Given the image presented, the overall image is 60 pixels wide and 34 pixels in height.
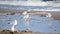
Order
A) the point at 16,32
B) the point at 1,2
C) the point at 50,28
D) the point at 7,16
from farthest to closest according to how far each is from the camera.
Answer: the point at 1,2
the point at 7,16
the point at 50,28
the point at 16,32

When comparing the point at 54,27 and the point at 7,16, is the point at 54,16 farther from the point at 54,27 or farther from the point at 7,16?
the point at 7,16

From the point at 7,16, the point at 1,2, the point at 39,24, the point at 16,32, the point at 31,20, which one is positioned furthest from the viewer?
the point at 1,2

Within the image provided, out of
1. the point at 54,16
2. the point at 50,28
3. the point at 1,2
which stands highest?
the point at 1,2

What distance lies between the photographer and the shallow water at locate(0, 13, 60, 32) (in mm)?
1479

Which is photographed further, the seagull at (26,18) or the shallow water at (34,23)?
the seagull at (26,18)

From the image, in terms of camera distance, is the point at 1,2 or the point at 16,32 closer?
the point at 16,32

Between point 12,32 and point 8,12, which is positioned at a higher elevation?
point 8,12

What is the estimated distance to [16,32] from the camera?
1021mm

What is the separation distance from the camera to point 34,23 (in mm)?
1682

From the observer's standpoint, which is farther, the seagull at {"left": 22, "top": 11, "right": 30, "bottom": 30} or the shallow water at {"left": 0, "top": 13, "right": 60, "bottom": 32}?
the seagull at {"left": 22, "top": 11, "right": 30, "bottom": 30}

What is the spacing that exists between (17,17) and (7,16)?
16 cm

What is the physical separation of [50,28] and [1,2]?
1.29 meters

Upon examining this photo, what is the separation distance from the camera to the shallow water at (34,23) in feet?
4.85

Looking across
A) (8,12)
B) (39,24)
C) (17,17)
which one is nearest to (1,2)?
(8,12)
